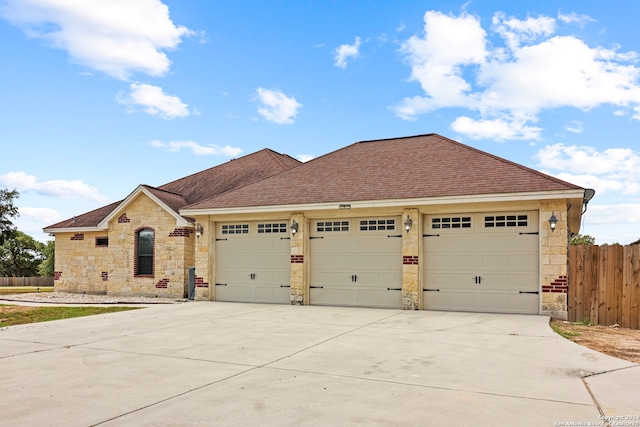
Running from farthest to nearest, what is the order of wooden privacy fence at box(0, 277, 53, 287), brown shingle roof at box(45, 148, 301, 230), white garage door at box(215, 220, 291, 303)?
wooden privacy fence at box(0, 277, 53, 287), brown shingle roof at box(45, 148, 301, 230), white garage door at box(215, 220, 291, 303)

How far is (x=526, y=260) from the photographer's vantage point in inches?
501

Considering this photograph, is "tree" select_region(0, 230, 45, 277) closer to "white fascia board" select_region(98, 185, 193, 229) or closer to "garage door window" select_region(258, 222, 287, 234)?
"white fascia board" select_region(98, 185, 193, 229)

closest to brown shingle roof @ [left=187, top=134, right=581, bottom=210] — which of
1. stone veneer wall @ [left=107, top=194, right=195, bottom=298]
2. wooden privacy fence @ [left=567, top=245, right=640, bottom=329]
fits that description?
wooden privacy fence @ [left=567, top=245, right=640, bottom=329]

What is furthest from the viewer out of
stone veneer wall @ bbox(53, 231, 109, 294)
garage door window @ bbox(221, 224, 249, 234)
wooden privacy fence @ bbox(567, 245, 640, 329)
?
stone veneer wall @ bbox(53, 231, 109, 294)

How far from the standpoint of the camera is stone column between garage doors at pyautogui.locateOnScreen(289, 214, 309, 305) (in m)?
15.2

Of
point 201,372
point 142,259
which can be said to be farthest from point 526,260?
point 142,259

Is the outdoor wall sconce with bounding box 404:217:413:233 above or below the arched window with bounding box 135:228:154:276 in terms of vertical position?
above

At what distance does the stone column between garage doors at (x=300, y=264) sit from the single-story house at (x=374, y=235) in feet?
0.12

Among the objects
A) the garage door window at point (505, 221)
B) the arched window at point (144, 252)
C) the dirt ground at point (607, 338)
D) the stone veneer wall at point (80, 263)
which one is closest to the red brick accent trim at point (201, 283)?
the arched window at point (144, 252)

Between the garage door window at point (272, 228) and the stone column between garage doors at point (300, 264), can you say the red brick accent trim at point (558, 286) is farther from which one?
the garage door window at point (272, 228)

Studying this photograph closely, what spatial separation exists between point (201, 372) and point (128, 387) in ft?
3.30

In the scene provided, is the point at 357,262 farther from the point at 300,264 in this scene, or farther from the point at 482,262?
the point at 482,262

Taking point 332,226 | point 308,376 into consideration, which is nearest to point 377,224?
point 332,226

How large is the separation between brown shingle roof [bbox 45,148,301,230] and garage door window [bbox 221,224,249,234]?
4272 millimetres
